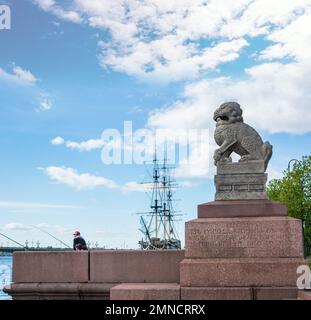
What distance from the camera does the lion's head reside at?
500 inches

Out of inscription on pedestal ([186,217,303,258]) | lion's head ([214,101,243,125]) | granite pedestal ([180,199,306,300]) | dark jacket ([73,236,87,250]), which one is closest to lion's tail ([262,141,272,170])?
lion's head ([214,101,243,125])

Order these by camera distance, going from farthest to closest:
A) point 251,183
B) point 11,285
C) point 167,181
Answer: point 167,181
point 11,285
point 251,183

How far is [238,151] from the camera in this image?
1252cm

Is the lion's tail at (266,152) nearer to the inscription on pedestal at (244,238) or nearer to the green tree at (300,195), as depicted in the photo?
the inscription on pedestal at (244,238)

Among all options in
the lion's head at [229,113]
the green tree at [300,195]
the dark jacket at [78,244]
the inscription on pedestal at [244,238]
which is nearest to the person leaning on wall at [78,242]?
the dark jacket at [78,244]

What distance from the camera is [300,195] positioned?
38781mm

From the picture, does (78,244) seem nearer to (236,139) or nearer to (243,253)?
(243,253)

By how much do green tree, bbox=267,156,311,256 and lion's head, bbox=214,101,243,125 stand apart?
1038 inches

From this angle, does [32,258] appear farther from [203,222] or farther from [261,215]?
[261,215]

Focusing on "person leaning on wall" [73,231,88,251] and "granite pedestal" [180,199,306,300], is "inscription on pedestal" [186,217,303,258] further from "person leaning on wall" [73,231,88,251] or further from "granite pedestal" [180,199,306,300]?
"person leaning on wall" [73,231,88,251]

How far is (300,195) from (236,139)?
91.1 feet
